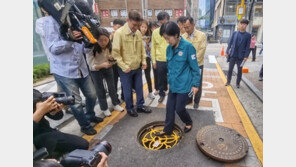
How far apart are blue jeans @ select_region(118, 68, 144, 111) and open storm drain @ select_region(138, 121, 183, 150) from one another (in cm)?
62

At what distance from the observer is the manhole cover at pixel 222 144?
208 cm

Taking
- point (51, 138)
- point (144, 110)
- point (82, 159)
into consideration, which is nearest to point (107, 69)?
point (144, 110)

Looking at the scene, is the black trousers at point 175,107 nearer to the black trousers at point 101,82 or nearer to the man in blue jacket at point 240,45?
the black trousers at point 101,82

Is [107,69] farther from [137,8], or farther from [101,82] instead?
[137,8]

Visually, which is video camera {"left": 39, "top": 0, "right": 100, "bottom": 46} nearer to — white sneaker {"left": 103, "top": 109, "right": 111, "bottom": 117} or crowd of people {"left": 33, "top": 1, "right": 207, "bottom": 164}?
crowd of people {"left": 33, "top": 1, "right": 207, "bottom": 164}

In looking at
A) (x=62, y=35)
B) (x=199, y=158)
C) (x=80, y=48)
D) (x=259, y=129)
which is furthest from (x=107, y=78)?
(x=259, y=129)

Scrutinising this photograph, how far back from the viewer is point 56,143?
1.75 m

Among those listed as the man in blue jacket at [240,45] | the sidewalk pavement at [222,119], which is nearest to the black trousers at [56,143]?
the sidewalk pavement at [222,119]

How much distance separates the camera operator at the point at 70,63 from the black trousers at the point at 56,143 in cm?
72

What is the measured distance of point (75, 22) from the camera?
6.52 ft

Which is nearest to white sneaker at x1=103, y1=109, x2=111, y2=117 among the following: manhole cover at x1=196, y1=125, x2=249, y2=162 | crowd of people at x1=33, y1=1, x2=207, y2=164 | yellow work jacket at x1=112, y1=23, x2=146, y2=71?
crowd of people at x1=33, y1=1, x2=207, y2=164

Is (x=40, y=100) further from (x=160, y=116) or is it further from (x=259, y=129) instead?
(x=259, y=129)

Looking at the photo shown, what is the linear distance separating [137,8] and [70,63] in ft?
116

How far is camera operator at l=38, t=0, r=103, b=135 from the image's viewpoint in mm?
2084
